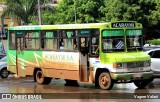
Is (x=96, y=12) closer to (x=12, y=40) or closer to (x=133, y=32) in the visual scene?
(x=12, y=40)

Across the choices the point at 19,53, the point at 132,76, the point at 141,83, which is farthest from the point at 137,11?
the point at 132,76

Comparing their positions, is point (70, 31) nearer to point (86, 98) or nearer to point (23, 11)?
point (86, 98)

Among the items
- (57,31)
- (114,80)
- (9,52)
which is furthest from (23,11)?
(114,80)

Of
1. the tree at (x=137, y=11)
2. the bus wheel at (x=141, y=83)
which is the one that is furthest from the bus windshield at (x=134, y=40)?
the tree at (x=137, y=11)

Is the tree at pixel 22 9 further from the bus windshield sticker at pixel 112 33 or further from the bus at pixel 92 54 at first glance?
the bus windshield sticker at pixel 112 33

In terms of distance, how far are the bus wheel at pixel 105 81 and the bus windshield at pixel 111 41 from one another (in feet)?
3.05

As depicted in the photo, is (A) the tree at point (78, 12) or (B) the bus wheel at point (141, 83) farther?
(A) the tree at point (78, 12)

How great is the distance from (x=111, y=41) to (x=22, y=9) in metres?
29.6

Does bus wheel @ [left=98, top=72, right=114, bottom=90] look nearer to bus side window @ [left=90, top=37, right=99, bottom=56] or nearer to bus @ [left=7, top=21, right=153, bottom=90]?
bus @ [left=7, top=21, right=153, bottom=90]

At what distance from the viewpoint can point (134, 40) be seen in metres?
17.5

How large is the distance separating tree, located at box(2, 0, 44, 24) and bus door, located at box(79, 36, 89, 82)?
2796 cm

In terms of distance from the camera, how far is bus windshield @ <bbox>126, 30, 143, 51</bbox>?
17.3 meters

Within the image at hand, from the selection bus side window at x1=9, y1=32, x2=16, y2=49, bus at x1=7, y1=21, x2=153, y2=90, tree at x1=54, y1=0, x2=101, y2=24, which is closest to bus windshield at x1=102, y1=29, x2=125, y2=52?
bus at x1=7, y1=21, x2=153, y2=90

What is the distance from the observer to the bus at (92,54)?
1675 centimetres
